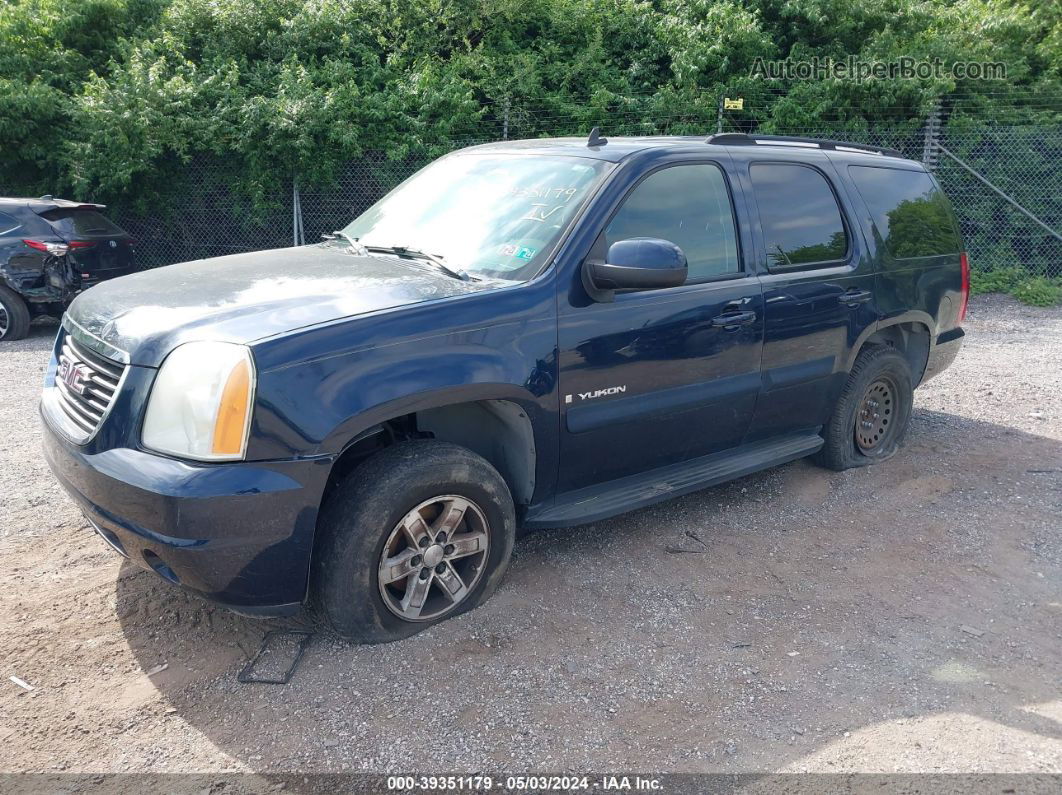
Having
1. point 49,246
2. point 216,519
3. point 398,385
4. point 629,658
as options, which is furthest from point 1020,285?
point 49,246

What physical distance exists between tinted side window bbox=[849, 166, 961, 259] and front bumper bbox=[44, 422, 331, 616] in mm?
3858

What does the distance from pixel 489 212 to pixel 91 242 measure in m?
7.55

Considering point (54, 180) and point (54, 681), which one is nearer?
point (54, 681)

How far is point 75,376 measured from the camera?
3.53 m

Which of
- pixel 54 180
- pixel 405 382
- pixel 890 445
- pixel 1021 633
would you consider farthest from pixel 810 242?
pixel 54 180

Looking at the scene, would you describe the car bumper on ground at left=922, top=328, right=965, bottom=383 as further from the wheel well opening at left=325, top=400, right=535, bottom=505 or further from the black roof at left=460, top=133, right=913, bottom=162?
the wheel well opening at left=325, top=400, right=535, bottom=505

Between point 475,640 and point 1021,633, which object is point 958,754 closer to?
point 1021,633

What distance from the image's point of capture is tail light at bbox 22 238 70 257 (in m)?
9.51

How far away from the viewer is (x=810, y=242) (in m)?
4.88

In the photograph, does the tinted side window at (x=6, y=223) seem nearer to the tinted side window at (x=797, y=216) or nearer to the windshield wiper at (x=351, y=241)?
the windshield wiper at (x=351, y=241)

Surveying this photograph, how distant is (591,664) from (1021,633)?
→ 1924 millimetres

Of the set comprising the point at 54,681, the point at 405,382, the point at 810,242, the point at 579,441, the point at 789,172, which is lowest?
the point at 54,681

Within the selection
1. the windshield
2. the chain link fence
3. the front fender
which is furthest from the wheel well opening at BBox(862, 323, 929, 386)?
the chain link fence

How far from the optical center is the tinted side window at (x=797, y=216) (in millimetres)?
4668
